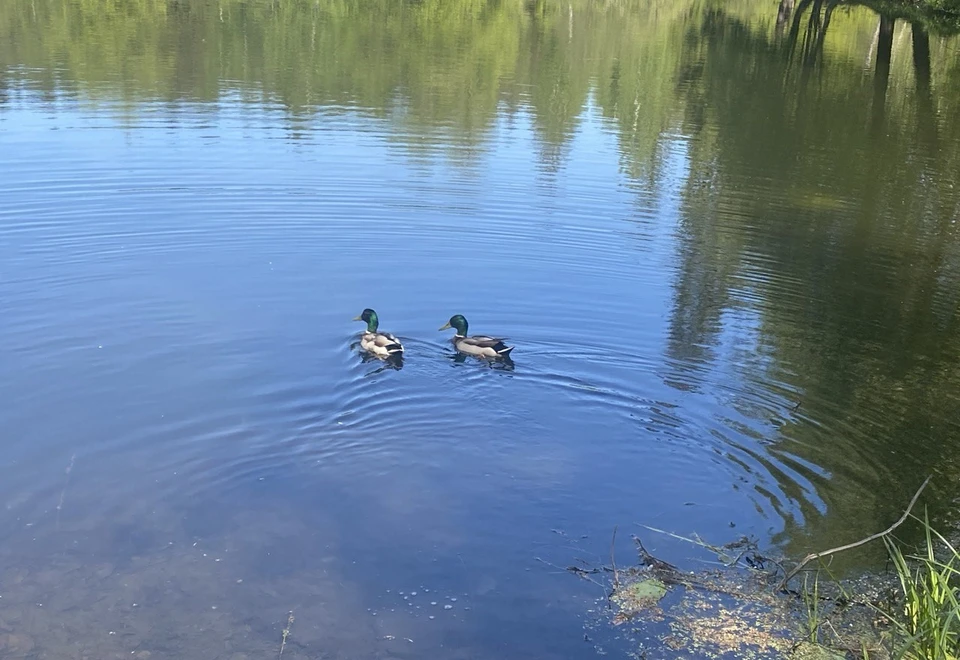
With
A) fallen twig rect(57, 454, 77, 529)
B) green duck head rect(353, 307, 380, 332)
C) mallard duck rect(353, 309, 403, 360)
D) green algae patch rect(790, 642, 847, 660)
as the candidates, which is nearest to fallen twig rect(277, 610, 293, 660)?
fallen twig rect(57, 454, 77, 529)

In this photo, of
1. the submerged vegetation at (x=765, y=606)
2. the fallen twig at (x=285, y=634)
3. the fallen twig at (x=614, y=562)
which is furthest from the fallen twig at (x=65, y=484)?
the fallen twig at (x=614, y=562)

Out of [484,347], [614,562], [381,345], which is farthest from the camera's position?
[381,345]

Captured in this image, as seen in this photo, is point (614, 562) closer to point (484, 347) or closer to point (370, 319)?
point (484, 347)

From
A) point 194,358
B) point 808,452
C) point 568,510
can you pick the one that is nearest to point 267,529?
point 568,510

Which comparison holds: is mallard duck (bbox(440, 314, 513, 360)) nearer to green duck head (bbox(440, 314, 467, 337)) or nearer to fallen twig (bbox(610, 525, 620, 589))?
green duck head (bbox(440, 314, 467, 337))

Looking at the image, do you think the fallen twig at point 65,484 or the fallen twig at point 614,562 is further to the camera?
the fallen twig at point 65,484

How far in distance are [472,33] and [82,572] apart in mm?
46086

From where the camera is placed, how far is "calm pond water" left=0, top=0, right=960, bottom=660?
7652mm

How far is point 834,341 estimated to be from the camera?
42.8 ft

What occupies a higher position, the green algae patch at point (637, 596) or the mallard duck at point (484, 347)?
the mallard duck at point (484, 347)

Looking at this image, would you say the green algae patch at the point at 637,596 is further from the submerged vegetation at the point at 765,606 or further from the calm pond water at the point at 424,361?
the calm pond water at the point at 424,361

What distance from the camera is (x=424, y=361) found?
39.0 feet

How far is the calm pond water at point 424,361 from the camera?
25.1 feet

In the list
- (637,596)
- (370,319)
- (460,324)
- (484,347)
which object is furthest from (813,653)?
(370,319)
